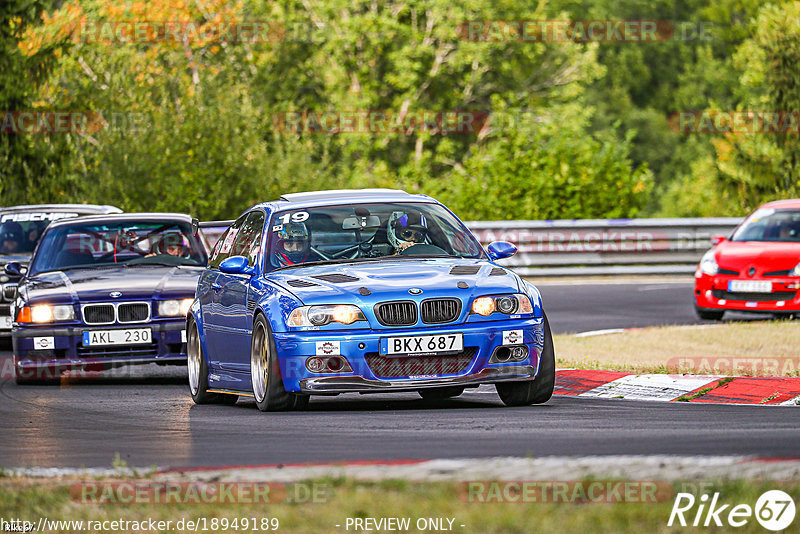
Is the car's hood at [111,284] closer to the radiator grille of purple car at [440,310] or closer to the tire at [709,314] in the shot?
the radiator grille of purple car at [440,310]

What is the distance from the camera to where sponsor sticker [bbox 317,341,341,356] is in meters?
10.0

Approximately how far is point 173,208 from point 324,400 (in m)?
21.5

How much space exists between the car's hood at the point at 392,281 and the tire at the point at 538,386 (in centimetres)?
48

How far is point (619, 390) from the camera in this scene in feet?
38.9

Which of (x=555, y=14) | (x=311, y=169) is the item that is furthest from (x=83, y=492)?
(x=555, y=14)

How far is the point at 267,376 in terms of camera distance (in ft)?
34.2

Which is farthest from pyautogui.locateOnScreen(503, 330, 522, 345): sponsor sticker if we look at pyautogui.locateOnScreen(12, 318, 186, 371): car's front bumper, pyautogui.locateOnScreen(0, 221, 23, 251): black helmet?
pyautogui.locateOnScreen(0, 221, 23, 251): black helmet

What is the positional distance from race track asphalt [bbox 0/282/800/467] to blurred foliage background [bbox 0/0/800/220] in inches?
762

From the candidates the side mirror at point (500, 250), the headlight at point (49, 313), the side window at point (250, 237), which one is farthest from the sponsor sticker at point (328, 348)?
the headlight at point (49, 313)

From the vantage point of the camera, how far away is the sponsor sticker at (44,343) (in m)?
14.0

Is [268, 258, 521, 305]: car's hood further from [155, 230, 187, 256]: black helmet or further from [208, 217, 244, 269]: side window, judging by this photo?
[155, 230, 187, 256]: black helmet

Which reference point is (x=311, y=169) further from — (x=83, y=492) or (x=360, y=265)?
(x=83, y=492)

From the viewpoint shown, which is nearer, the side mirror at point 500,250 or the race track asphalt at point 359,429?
the race track asphalt at point 359,429

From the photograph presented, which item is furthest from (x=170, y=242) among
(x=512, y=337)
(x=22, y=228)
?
(x=512, y=337)
